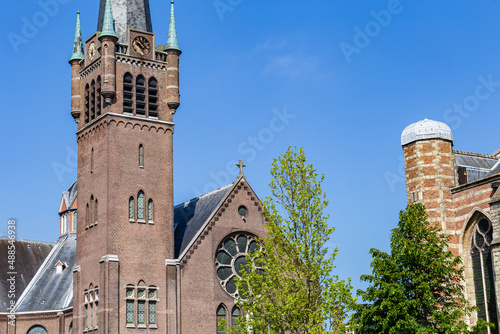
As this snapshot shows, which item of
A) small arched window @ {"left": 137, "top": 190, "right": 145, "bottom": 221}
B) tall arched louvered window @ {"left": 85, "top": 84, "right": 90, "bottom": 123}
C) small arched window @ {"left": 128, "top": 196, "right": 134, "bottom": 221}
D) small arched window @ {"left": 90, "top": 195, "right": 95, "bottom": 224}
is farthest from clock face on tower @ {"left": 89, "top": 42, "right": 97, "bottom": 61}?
small arched window @ {"left": 128, "top": 196, "right": 134, "bottom": 221}

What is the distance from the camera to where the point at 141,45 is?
54031 mm

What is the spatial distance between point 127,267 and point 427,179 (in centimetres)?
1915

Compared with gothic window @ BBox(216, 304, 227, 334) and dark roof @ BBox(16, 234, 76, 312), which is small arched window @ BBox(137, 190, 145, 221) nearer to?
gothic window @ BBox(216, 304, 227, 334)

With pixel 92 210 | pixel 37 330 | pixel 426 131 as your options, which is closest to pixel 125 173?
pixel 92 210

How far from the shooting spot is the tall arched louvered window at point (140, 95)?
52.8 m

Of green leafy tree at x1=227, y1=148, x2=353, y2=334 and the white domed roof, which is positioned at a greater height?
the white domed roof

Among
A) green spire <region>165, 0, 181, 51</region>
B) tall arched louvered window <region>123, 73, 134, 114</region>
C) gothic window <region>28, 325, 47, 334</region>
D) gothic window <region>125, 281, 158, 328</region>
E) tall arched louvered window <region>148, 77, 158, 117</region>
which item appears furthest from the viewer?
gothic window <region>28, 325, 47, 334</region>

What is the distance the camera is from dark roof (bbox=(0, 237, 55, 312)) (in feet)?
197

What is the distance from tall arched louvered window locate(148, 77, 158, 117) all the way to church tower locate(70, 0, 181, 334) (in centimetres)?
7

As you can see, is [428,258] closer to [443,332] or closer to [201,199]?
[443,332]

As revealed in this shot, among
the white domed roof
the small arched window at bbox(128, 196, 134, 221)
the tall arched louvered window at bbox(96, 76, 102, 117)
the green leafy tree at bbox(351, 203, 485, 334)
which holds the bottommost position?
the green leafy tree at bbox(351, 203, 485, 334)

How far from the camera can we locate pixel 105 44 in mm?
52156

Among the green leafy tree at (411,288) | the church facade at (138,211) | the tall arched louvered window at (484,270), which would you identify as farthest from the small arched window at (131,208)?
the tall arched louvered window at (484,270)

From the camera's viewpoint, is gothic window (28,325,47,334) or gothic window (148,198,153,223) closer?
gothic window (148,198,153,223)
